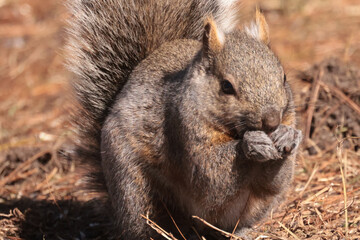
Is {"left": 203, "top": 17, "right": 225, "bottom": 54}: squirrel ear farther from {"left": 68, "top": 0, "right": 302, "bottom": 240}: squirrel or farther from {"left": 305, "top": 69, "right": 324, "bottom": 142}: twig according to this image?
{"left": 305, "top": 69, "right": 324, "bottom": 142}: twig

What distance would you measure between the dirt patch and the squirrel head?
4.53ft

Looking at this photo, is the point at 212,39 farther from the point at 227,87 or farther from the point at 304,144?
the point at 304,144

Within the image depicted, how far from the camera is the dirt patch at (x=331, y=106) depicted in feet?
12.6

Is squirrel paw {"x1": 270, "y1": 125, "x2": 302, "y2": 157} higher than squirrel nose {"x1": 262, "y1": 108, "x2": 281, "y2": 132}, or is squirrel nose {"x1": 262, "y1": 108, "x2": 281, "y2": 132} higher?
squirrel nose {"x1": 262, "y1": 108, "x2": 281, "y2": 132}

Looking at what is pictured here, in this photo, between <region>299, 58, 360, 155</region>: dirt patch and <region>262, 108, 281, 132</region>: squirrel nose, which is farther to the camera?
<region>299, 58, 360, 155</region>: dirt patch

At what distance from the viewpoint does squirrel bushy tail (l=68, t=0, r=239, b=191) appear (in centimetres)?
307

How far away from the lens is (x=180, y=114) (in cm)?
250

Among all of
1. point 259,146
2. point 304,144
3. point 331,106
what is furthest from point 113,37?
point 331,106

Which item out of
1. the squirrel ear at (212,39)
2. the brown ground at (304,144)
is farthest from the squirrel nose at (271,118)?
the brown ground at (304,144)

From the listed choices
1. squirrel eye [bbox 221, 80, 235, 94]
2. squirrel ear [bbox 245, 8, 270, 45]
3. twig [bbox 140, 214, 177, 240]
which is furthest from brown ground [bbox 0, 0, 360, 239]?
squirrel eye [bbox 221, 80, 235, 94]

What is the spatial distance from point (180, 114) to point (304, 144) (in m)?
1.62

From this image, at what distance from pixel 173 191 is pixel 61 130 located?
215 centimetres

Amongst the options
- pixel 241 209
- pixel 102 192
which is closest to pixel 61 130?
pixel 102 192

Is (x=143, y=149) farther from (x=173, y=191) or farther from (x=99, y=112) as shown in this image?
(x=99, y=112)
